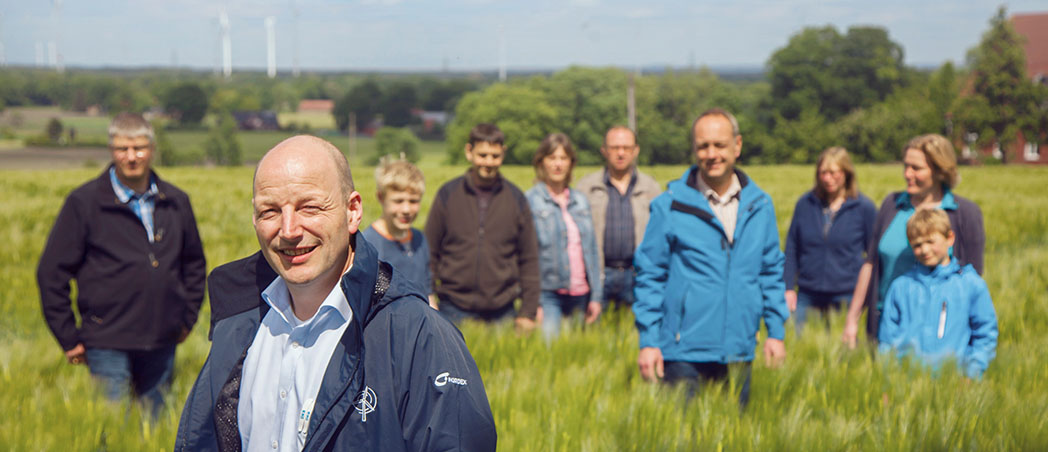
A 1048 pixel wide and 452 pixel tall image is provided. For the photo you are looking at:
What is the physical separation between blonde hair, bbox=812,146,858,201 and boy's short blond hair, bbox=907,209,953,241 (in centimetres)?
177

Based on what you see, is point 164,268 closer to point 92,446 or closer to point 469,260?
point 92,446

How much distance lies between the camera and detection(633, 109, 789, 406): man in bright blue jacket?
390cm

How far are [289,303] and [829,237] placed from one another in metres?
5.14

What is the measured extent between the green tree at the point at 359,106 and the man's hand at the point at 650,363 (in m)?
104

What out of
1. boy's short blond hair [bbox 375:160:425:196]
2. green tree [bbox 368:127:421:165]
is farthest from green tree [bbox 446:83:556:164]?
boy's short blond hair [bbox 375:160:425:196]

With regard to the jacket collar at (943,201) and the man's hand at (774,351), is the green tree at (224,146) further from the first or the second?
the man's hand at (774,351)

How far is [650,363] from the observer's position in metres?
3.95

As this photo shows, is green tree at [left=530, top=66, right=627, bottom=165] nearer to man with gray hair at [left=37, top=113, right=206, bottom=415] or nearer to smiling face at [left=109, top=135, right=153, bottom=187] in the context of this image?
man with gray hair at [left=37, top=113, right=206, bottom=415]

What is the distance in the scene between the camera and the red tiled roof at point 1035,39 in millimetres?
71875

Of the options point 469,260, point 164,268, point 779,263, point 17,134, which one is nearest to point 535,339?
point 469,260

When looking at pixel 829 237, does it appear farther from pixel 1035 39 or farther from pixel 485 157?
pixel 1035 39

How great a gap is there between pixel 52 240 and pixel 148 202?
470mm

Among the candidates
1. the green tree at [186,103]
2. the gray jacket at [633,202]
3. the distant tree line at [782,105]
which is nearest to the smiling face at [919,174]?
the gray jacket at [633,202]

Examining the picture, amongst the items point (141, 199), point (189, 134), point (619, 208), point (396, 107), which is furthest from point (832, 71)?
point (141, 199)
